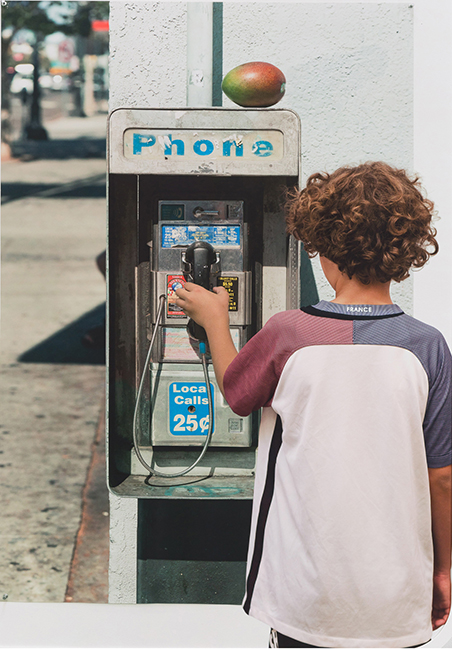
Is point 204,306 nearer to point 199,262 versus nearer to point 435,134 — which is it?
point 199,262

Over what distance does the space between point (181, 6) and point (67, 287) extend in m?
5.94

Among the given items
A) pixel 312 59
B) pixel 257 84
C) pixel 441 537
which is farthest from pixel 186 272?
pixel 441 537

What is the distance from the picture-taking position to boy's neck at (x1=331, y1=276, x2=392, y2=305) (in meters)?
1.40

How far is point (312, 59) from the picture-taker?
2354 mm

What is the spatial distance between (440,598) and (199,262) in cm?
99

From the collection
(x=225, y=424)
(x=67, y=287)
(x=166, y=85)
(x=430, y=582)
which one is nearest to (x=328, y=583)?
(x=430, y=582)

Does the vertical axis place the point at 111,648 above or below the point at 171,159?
below

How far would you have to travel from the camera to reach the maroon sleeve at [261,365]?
1347mm

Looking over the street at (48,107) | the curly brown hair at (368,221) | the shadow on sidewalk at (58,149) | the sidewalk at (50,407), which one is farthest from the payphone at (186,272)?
the street at (48,107)

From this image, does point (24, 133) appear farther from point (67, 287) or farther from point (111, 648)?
point (111, 648)

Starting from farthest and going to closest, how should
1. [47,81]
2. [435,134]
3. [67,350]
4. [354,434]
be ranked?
[47,81], [67,350], [435,134], [354,434]

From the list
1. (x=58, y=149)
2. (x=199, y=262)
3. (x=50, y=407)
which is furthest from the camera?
(x=58, y=149)

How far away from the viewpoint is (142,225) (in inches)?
85.8

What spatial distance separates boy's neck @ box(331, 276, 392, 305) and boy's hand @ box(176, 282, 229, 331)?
0.30 meters
